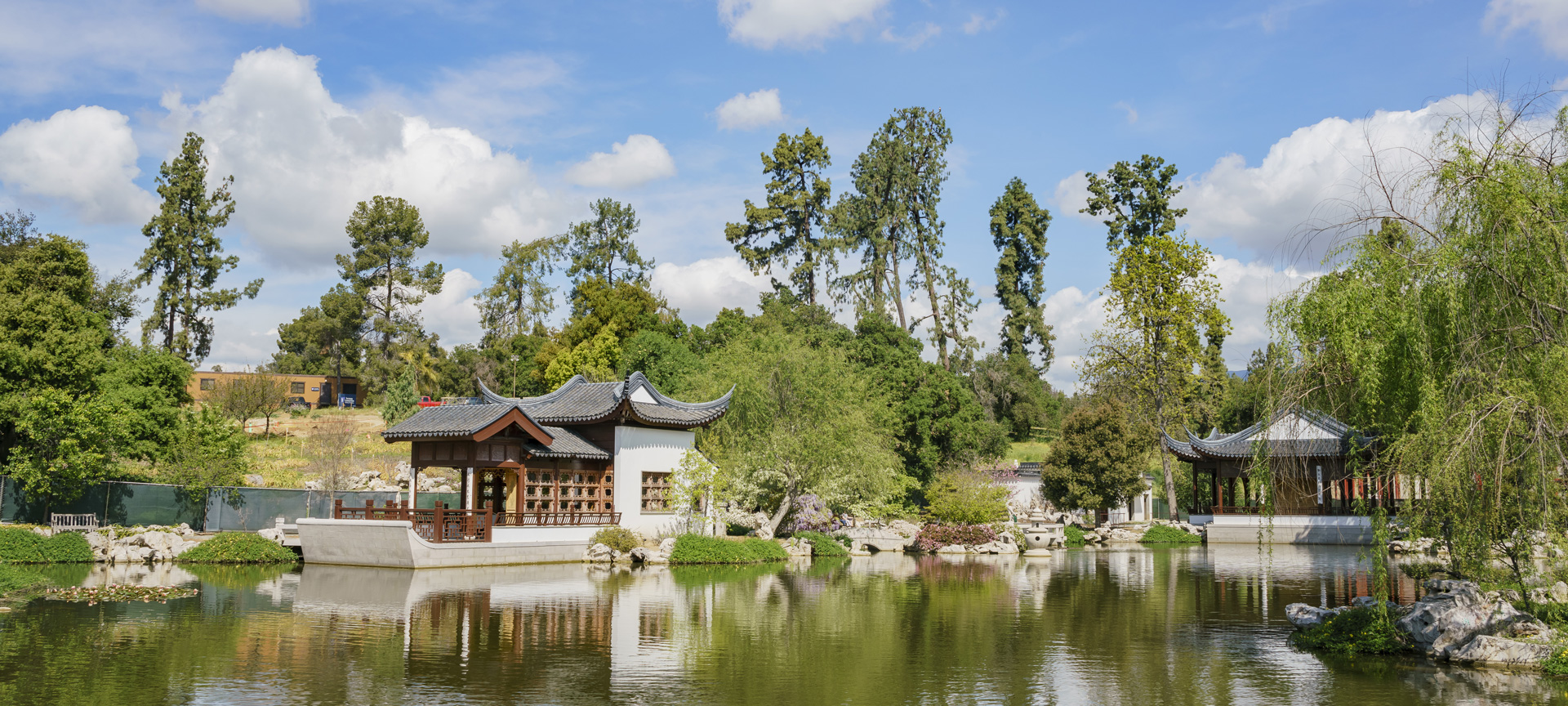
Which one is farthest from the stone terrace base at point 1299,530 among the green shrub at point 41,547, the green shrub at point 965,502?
the green shrub at point 41,547

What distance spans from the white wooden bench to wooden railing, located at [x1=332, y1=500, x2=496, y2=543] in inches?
259

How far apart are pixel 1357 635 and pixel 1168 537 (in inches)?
983

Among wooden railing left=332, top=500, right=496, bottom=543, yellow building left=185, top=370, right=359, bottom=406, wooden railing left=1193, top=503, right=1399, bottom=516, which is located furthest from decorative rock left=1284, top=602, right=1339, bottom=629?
yellow building left=185, top=370, right=359, bottom=406

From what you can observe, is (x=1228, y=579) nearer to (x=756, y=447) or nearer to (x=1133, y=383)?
(x=756, y=447)

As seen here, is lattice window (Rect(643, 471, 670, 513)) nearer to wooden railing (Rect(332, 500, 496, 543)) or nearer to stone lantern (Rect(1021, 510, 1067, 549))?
wooden railing (Rect(332, 500, 496, 543))

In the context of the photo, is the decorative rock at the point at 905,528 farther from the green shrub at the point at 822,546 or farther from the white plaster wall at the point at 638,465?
the white plaster wall at the point at 638,465

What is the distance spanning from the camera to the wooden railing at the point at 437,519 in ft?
74.7

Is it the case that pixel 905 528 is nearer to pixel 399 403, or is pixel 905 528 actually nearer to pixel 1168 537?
pixel 1168 537

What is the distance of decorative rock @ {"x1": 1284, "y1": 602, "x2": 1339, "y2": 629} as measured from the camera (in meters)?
13.5

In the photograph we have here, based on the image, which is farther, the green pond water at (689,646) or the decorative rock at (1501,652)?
the decorative rock at (1501,652)

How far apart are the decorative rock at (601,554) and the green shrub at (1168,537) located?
19800 mm

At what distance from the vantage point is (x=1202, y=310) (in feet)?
128

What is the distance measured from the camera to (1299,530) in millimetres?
35312

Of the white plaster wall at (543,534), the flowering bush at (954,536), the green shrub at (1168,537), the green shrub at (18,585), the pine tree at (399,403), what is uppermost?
the pine tree at (399,403)
